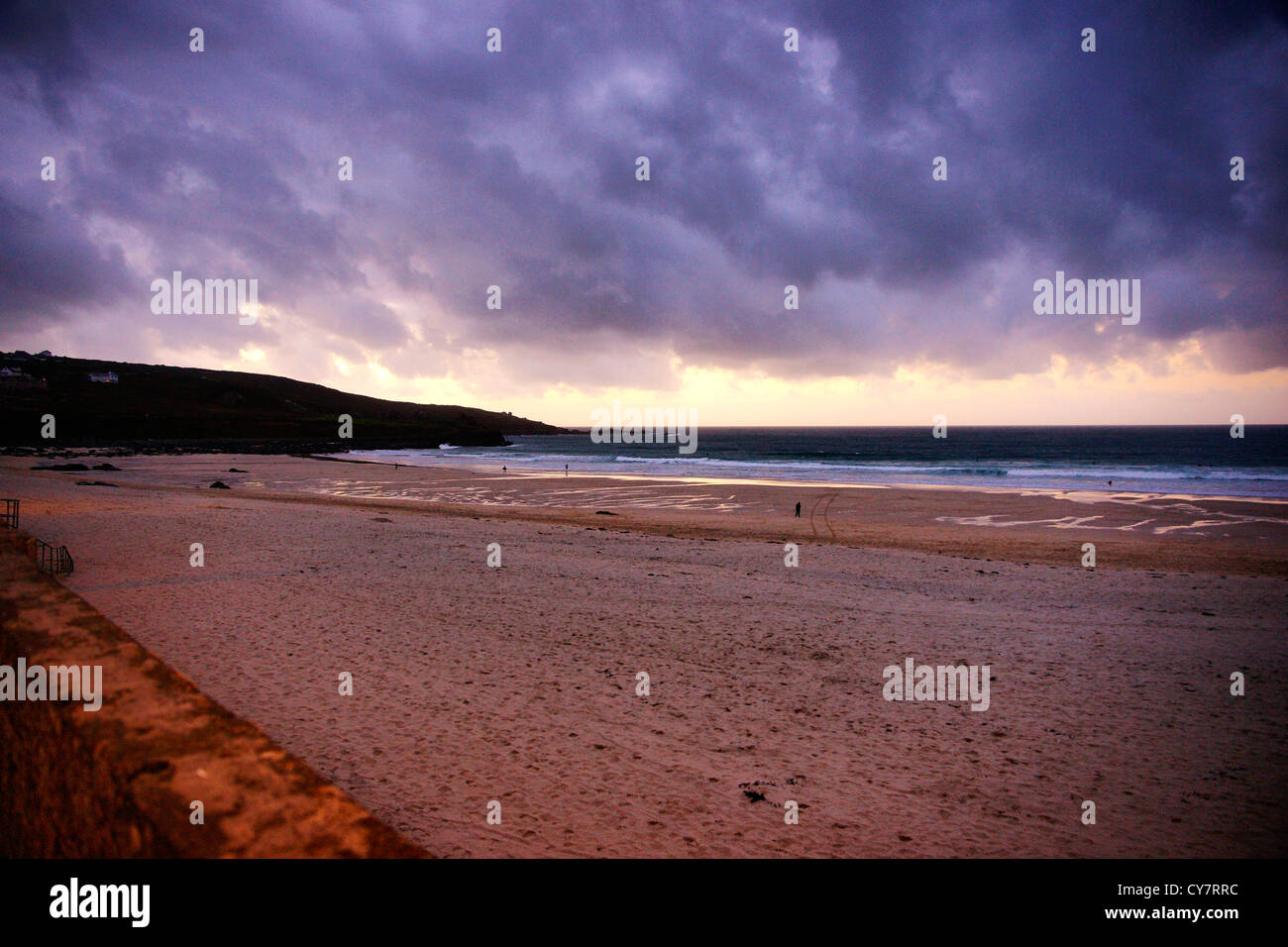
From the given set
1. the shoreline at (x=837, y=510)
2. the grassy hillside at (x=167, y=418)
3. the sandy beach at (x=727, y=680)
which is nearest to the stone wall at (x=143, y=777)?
the sandy beach at (x=727, y=680)

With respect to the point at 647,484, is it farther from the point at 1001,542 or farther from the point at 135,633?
the point at 135,633

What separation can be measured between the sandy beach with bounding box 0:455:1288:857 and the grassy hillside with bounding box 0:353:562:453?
228 ft

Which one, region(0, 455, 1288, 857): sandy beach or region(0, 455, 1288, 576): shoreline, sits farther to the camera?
region(0, 455, 1288, 576): shoreline

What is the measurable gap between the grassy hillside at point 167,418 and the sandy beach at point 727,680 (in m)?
69.5

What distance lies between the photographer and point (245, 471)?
151 feet

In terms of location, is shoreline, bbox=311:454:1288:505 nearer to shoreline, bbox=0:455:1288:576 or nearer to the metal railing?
shoreline, bbox=0:455:1288:576

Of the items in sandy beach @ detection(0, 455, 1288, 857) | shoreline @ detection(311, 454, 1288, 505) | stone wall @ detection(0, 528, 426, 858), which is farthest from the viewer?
shoreline @ detection(311, 454, 1288, 505)

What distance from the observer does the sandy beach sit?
4.65 metres

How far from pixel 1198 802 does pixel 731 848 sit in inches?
152

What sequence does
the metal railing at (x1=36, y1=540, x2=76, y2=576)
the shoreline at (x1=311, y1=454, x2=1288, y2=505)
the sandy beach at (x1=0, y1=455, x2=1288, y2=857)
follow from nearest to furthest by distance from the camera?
the sandy beach at (x1=0, y1=455, x2=1288, y2=857) < the metal railing at (x1=36, y1=540, x2=76, y2=576) < the shoreline at (x1=311, y1=454, x2=1288, y2=505)

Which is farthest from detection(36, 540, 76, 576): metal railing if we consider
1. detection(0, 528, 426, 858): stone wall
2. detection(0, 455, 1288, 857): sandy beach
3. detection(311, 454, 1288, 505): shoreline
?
detection(311, 454, 1288, 505): shoreline

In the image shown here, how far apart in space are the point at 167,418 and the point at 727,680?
108659 millimetres

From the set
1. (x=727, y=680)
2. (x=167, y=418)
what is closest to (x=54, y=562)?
(x=727, y=680)
